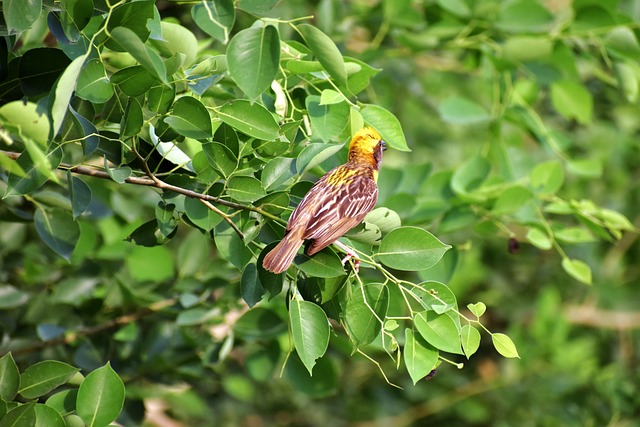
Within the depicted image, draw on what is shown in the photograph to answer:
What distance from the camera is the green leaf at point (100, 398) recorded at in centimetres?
170

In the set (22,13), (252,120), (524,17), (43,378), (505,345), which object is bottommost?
(524,17)

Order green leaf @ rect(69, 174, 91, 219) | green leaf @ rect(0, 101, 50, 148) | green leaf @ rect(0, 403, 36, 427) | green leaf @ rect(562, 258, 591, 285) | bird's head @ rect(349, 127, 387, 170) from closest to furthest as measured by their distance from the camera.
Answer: green leaf @ rect(0, 101, 50, 148) → green leaf @ rect(0, 403, 36, 427) → green leaf @ rect(69, 174, 91, 219) → bird's head @ rect(349, 127, 387, 170) → green leaf @ rect(562, 258, 591, 285)

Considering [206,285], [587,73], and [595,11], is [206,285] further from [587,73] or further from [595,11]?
[587,73]

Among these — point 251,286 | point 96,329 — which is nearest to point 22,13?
point 251,286

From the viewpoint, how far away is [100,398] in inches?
67.3

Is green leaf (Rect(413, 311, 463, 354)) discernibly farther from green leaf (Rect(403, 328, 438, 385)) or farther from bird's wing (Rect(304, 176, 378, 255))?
bird's wing (Rect(304, 176, 378, 255))

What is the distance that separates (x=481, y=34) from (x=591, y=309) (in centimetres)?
281

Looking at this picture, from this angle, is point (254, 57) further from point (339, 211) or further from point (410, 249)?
point (410, 249)

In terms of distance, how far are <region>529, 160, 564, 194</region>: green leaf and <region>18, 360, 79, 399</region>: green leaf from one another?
64.9 inches

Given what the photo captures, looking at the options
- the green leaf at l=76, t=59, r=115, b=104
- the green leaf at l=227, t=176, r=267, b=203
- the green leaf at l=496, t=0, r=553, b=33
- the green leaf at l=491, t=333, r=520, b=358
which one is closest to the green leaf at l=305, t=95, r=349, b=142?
the green leaf at l=227, t=176, r=267, b=203

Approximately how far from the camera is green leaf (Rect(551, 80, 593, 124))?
317cm

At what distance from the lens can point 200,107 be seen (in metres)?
1.63

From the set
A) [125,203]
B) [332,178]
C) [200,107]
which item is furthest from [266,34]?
[125,203]

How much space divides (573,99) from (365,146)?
4.76ft
